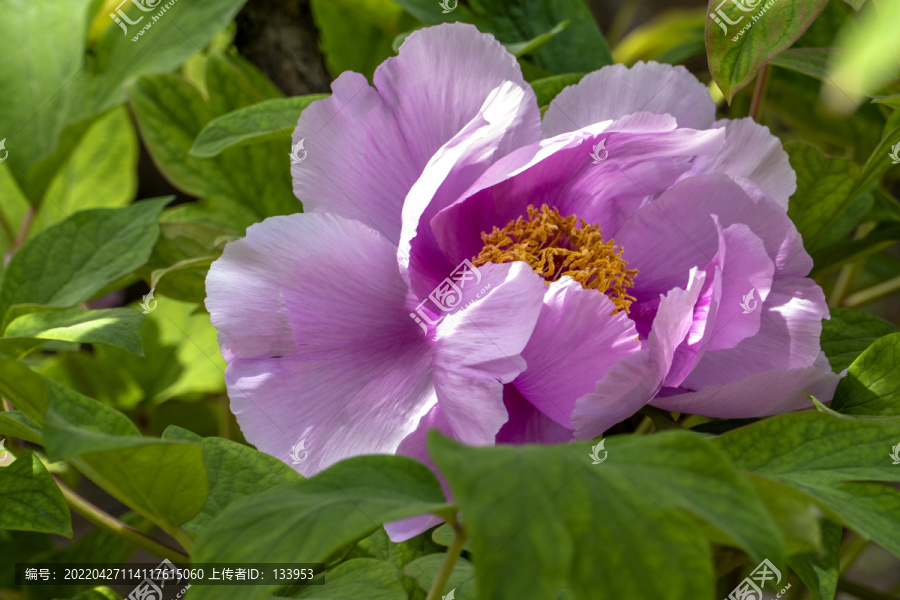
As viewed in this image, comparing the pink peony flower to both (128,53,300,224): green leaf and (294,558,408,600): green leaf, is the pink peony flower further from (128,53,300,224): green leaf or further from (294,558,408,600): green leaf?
(128,53,300,224): green leaf

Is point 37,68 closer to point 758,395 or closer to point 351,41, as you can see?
point 351,41

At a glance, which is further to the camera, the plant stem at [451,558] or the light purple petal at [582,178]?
the light purple petal at [582,178]

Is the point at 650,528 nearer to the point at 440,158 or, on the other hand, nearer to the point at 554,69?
the point at 440,158

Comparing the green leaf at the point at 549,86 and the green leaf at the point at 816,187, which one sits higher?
the green leaf at the point at 549,86

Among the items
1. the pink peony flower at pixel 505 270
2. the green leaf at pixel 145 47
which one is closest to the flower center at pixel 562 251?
the pink peony flower at pixel 505 270

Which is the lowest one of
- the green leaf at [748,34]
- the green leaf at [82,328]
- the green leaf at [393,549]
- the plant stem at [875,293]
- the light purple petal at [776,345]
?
the plant stem at [875,293]

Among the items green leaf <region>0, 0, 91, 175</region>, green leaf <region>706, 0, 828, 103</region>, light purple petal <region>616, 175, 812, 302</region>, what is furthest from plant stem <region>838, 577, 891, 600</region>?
green leaf <region>0, 0, 91, 175</region>

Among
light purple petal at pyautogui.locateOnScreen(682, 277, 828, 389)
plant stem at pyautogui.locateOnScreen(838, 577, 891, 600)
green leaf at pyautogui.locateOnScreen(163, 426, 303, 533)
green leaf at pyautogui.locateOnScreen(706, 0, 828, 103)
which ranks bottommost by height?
plant stem at pyautogui.locateOnScreen(838, 577, 891, 600)

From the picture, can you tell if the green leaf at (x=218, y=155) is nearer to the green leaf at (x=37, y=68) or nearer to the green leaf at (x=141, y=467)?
the green leaf at (x=37, y=68)

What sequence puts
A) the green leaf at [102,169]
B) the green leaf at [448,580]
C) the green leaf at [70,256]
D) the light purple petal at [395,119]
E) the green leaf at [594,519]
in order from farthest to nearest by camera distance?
the green leaf at [102,169], the green leaf at [70,256], the light purple petal at [395,119], the green leaf at [448,580], the green leaf at [594,519]
